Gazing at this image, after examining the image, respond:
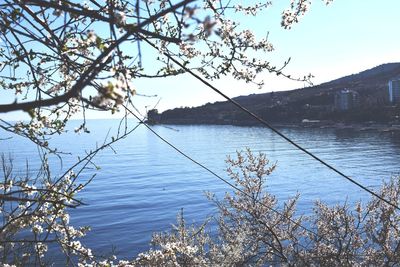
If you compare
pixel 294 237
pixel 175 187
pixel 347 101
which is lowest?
pixel 175 187

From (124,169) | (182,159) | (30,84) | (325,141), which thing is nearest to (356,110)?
(325,141)

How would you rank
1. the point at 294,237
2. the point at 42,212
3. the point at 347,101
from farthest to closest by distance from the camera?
the point at 347,101, the point at 294,237, the point at 42,212

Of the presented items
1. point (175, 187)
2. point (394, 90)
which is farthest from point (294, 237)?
point (394, 90)

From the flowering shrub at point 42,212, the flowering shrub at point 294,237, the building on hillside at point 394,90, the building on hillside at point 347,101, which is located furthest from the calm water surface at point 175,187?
the building on hillside at point 394,90

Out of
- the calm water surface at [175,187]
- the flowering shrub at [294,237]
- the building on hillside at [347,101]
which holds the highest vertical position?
the building on hillside at [347,101]


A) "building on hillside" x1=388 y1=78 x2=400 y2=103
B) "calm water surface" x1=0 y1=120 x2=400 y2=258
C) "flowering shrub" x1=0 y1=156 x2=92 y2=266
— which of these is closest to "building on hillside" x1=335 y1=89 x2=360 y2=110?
"building on hillside" x1=388 y1=78 x2=400 y2=103

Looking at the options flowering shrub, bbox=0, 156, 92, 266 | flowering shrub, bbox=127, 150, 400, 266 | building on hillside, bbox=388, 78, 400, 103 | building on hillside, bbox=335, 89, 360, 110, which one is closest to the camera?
flowering shrub, bbox=0, 156, 92, 266

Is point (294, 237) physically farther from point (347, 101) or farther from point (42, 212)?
point (347, 101)

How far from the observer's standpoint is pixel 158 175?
230 ft

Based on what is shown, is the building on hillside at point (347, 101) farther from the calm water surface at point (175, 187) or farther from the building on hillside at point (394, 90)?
the calm water surface at point (175, 187)

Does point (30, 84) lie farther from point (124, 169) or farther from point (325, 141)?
point (325, 141)

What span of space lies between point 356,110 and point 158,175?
435ft

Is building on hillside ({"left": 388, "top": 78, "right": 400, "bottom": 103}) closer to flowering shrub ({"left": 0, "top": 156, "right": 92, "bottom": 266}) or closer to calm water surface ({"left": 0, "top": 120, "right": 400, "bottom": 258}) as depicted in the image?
calm water surface ({"left": 0, "top": 120, "right": 400, "bottom": 258})

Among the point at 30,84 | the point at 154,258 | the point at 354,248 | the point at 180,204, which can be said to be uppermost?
the point at 30,84
